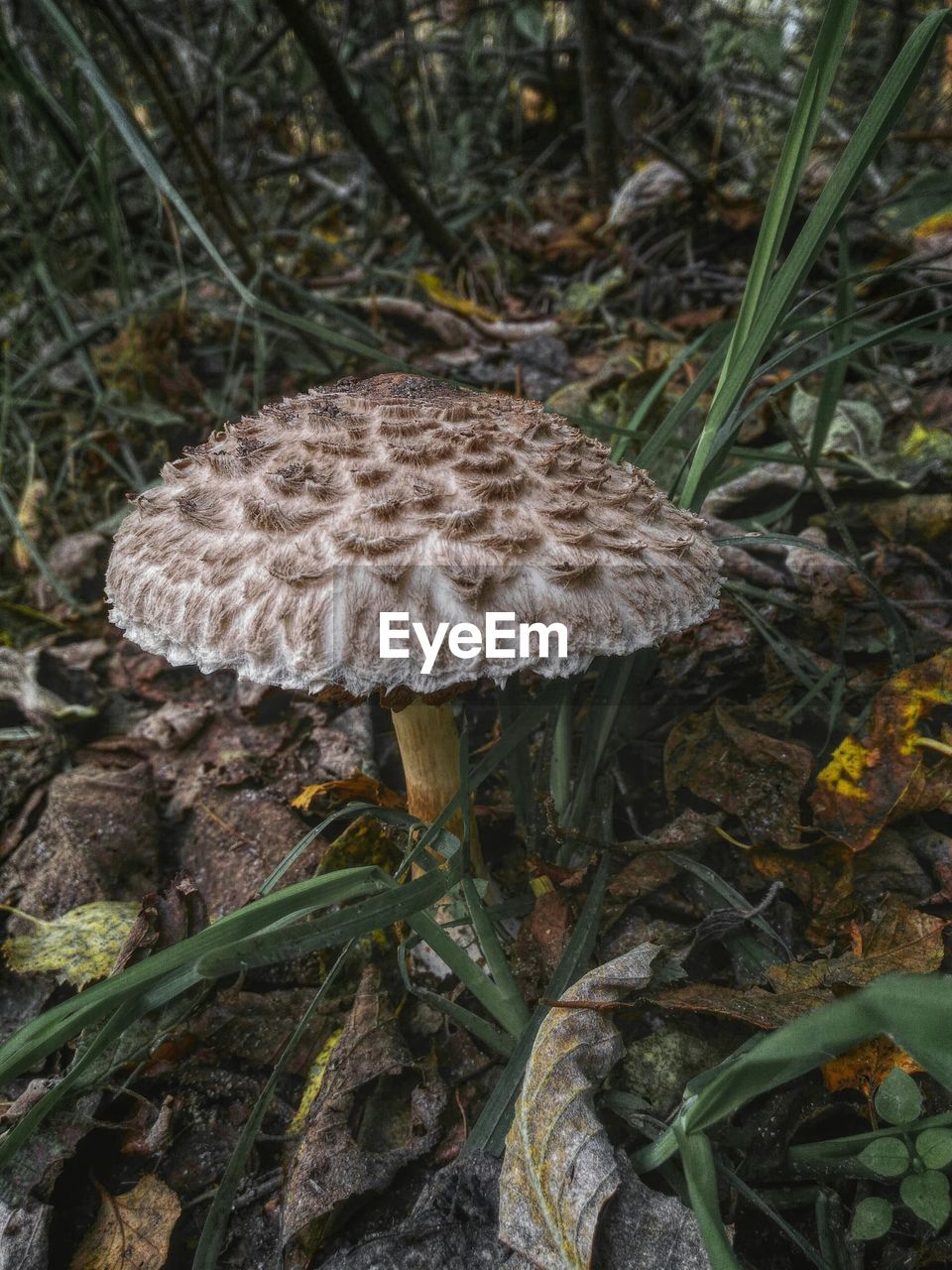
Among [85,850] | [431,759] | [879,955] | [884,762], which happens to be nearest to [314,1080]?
[431,759]

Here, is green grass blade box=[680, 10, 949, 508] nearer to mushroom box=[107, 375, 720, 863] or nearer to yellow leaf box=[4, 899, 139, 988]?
mushroom box=[107, 375, 720, 863]

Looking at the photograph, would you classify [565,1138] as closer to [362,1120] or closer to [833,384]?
[362,1120]

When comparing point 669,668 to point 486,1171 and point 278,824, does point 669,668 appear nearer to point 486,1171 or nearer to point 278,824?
point 278,824

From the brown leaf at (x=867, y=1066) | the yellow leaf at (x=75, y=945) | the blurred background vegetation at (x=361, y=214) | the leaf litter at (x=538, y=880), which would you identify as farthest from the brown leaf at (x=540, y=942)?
the blurred background vegetation at (x=361, y=214)

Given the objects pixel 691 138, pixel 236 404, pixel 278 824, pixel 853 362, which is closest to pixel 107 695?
pixel 278 824

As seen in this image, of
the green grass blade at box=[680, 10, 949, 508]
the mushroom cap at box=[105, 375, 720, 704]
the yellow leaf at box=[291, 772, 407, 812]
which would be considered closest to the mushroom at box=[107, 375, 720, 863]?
the mushroom cap at box=[105, 375, 720, 704]

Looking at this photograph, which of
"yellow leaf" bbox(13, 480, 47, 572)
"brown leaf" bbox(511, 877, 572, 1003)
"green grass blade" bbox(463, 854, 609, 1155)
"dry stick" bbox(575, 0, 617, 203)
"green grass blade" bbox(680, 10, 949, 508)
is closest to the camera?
"green grass blade" bbox(680, 10, 949, 508)

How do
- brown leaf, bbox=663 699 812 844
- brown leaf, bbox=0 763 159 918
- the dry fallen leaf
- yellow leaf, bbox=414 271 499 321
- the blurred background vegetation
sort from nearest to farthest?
the dry fallen leaf < brown leaf, bbox=663 699 812 844 < brown leaf, bbox=0 763 159 918 < the blurred background vegetation < yellow leaf, bbox=414 271 499 321
